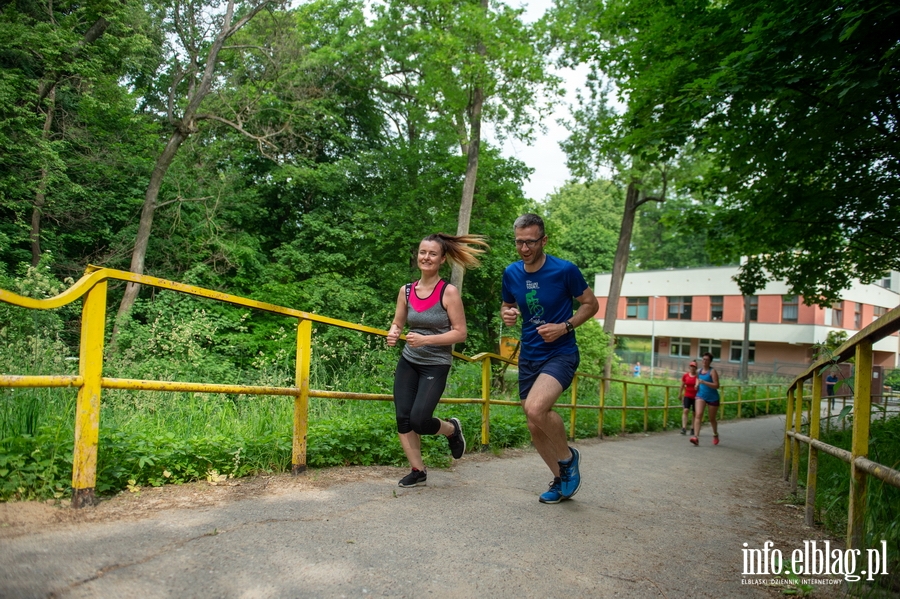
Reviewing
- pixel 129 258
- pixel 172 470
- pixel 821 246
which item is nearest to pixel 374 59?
pixel 129 258

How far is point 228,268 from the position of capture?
771 inches

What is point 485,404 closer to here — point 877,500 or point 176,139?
point 877,500

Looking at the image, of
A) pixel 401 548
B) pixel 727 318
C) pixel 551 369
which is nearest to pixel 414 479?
pixel 551 369

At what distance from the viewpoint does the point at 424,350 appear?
4.60m

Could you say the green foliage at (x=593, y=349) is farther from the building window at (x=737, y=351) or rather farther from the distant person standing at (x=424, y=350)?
the building window at (x=737, y=351)

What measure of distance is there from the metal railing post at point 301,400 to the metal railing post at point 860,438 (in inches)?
132

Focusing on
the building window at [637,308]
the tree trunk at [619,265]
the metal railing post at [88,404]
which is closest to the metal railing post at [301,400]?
the metal railing post at [88,404]

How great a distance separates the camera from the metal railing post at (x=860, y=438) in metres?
3.15

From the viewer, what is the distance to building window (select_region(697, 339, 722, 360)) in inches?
1892

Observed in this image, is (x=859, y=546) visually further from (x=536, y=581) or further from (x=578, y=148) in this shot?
(x=578, y=148)

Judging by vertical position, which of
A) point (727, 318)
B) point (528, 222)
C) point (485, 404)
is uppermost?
point (727, 318)

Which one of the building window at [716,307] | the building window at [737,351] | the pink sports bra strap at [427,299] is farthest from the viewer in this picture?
the building window at [716,307]

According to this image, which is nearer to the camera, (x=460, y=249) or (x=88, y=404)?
(x=88, y=404)

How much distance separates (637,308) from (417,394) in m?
51.9
